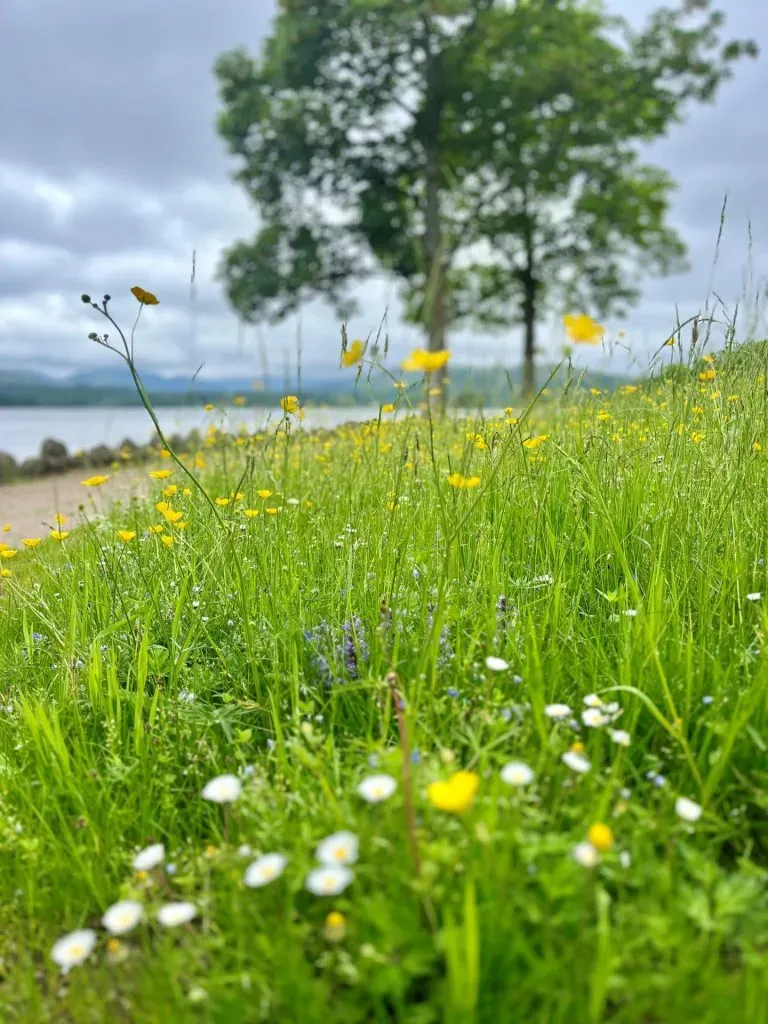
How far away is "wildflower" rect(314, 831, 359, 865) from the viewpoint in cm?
103

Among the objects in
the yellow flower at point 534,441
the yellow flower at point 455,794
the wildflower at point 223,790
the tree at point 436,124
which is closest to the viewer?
the yellow flower at point 455,794

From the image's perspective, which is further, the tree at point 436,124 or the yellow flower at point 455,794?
the tree at point 436,124

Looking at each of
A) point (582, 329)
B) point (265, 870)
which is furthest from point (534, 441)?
point (265, 870)

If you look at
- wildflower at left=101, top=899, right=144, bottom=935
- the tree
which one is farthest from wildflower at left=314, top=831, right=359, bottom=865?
the tree

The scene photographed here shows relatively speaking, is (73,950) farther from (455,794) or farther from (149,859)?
(455,794)

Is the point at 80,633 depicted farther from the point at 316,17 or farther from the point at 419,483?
the point at 316,17

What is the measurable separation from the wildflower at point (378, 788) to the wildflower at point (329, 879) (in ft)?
0.35

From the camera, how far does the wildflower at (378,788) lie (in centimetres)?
107

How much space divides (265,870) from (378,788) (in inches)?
8.0

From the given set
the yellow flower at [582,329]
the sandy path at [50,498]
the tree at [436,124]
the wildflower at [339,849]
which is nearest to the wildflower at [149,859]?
the wildflower at [339,849]

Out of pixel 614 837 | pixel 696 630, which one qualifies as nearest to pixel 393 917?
pixel 614 837

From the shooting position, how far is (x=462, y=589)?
198 cm

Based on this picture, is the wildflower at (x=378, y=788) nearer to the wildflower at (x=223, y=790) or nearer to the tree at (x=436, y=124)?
the wildflower at (x=223, y=790)

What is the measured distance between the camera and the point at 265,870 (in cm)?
107
